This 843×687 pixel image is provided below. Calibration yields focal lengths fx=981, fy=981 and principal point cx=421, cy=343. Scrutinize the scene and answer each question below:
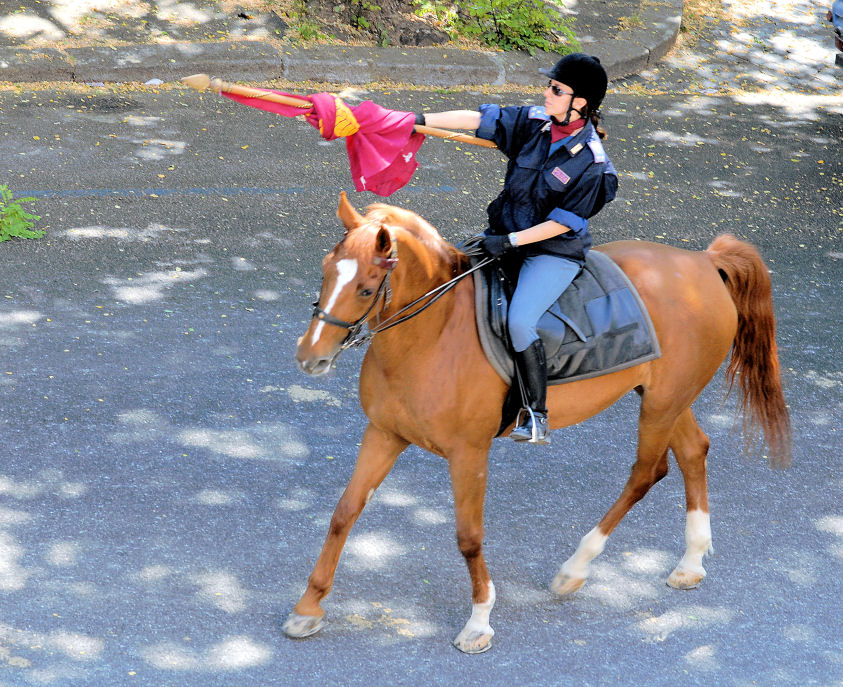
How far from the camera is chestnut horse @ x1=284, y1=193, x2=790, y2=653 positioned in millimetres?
3537

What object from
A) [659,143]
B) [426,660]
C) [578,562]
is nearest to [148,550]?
[426,660]

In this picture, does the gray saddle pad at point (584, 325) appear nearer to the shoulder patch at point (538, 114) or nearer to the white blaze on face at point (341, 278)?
the shoulder patch at point (538, 114)

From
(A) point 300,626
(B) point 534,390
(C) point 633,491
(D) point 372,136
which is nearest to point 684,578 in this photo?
(C) point 633,491

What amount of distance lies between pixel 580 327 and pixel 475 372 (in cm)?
55

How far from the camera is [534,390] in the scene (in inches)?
161

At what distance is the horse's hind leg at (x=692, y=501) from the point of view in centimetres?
478

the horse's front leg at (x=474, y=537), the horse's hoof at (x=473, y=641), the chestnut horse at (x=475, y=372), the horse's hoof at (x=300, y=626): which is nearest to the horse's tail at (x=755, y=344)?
the chestnut horse at (x=475, y=372)

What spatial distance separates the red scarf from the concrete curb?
7.43m

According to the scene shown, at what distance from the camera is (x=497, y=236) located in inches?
161

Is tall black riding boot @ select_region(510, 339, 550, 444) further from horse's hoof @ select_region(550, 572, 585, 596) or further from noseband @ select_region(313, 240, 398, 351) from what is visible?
horse's hoof @ select_region(550, 572, 585, 596)

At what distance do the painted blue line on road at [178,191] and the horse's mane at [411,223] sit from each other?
487cm

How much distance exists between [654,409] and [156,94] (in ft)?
24.8

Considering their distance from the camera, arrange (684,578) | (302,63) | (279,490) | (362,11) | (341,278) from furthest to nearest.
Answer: (362,11) < (302,63) < (279,490) < (684,578) < (341,278)

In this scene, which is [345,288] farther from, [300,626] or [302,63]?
[302,63]
